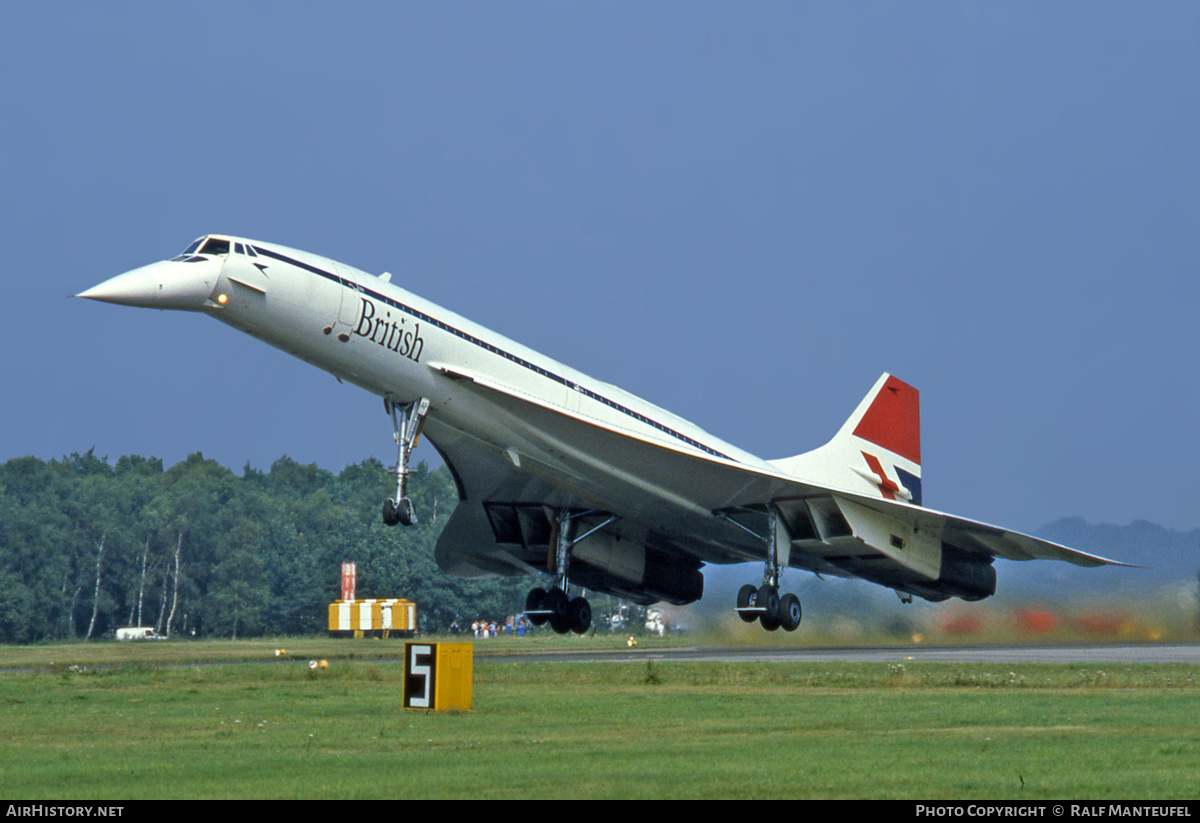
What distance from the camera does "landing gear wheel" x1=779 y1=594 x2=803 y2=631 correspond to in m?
22.5

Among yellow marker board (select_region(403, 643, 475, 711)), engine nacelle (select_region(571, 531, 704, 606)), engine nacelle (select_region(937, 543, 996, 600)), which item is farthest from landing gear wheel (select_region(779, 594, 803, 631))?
yellow marker board (select_region(403, 643, 475, 711))

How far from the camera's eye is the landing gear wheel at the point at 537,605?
2331 cm

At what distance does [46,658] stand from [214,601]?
79.3 ft

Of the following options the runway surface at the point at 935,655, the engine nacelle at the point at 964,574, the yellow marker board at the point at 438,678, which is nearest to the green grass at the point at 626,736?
the yellow marker board at the point at 438,678

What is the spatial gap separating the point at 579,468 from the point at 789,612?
5071 millimetres

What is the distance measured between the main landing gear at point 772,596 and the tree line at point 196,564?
90.6 ft

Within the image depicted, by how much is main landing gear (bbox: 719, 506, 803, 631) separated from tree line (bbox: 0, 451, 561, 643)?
27.6 m

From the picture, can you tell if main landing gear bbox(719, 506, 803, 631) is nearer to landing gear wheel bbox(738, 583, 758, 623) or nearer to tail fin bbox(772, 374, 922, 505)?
landing gear wheel bbox(738, 583, 758, 623)

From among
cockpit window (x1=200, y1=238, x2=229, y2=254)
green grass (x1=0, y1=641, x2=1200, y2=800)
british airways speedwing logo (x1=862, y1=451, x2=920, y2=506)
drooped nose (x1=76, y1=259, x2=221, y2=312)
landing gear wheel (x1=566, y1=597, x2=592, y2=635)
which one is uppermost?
cockpit window (x1=200, y1=238, x2=229, y2=254)

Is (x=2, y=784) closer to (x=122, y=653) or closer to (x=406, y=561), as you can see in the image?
(x=122, y=653)

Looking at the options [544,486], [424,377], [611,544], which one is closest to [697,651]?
[611,544]

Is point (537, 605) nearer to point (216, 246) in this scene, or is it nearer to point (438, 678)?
point (438, 678)
